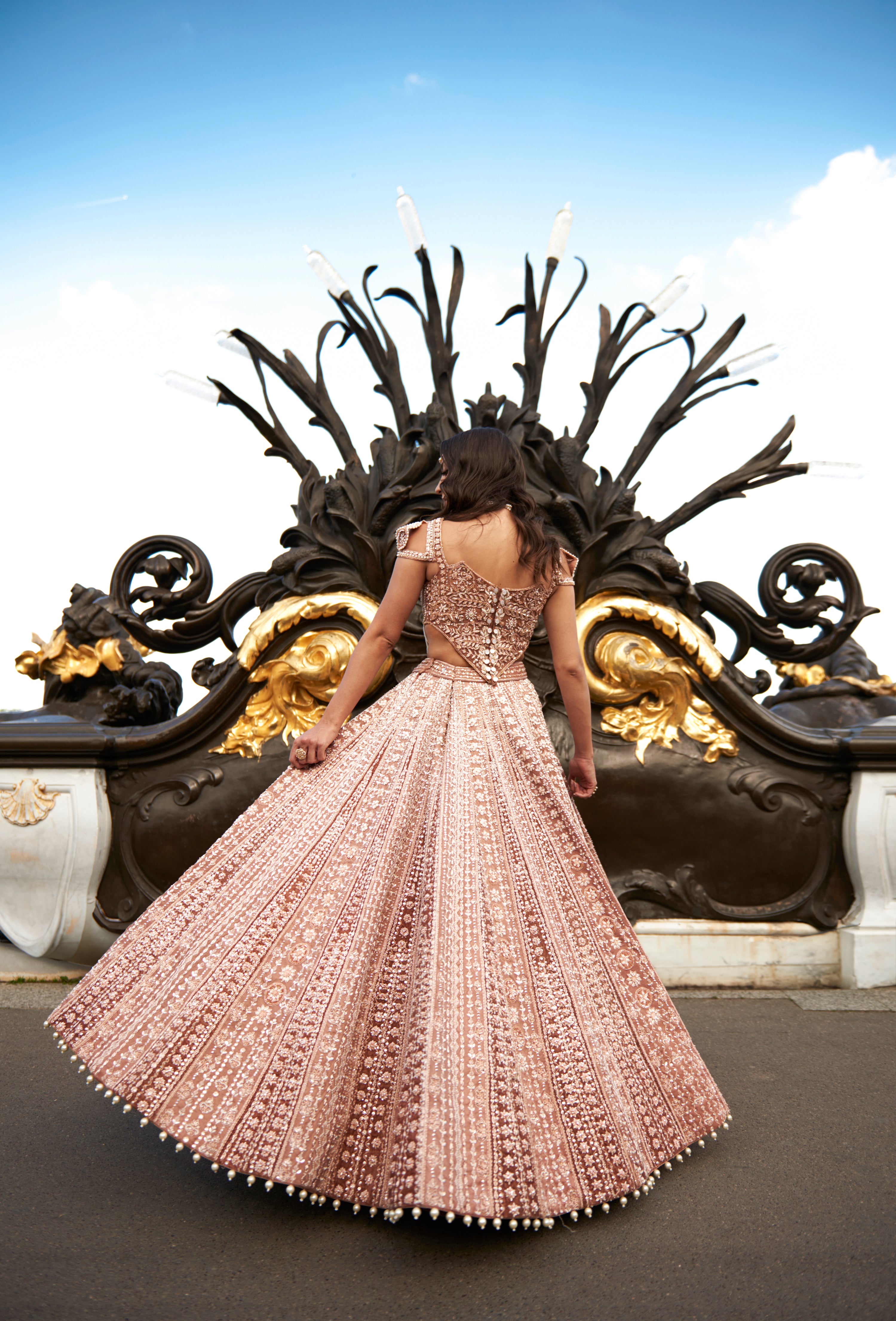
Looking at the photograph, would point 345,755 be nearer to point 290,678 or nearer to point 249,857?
point 249,857

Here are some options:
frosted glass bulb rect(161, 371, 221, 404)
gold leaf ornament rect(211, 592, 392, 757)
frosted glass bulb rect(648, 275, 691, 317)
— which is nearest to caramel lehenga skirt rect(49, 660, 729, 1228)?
gold leaf ornament rect(211, 592, 392, 757)

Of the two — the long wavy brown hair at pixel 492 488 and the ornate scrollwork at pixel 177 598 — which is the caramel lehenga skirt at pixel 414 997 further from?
the ornate scrollwork at pixel 177 598

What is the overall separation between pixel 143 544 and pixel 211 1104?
10.1 feet

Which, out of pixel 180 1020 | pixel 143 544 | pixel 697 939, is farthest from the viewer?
pixel 143 544

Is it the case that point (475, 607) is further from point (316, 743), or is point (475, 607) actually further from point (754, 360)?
point (754, 360)

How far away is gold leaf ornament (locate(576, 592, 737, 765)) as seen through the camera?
12.9 feet

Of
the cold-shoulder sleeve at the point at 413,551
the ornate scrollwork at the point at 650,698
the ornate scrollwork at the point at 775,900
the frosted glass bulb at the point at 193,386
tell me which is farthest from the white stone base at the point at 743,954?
the frosted glass bulb at the point at 193,386

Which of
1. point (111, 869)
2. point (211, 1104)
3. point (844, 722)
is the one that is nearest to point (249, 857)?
point (211, 1104)

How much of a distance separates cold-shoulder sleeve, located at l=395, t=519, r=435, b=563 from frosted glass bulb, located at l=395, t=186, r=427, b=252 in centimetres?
272

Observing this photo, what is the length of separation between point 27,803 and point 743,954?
3184 millimetres

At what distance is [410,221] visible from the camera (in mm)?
4449

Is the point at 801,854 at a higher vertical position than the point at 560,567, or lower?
lower

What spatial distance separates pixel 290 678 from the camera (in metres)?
3.94

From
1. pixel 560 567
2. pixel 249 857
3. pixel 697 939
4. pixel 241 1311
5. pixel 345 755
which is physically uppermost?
pixel 560 567
